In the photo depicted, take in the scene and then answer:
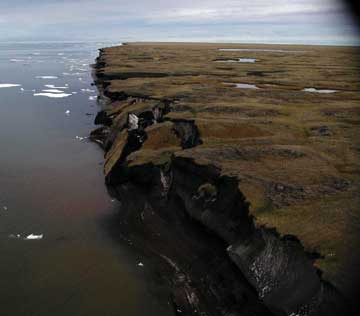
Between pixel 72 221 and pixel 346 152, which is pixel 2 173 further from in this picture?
pixel 346 152

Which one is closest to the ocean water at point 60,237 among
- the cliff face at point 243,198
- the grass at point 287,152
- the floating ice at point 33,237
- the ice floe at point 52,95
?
the floating ice at point 33,237

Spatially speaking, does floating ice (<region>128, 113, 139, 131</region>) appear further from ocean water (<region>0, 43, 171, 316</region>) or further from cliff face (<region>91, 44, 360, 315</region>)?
ocean water (<region>0, 43, 171, 316</region>)

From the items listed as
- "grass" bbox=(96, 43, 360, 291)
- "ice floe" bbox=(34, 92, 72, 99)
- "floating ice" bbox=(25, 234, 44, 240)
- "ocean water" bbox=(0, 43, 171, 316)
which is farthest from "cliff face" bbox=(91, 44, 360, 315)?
"ice floe" bbox=(34, 92, 72, 99)

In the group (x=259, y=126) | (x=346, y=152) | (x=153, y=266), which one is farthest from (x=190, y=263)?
(x=259, y=126)

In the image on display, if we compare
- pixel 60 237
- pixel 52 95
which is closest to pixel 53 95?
pixel 52 95

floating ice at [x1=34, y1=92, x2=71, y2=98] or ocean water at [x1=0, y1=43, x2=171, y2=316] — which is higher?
floating ice at [x1=34, y1=92, x2=71, y2=98]

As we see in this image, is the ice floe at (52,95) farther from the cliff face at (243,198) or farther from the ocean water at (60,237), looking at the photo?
the cliff face at (243,198)
